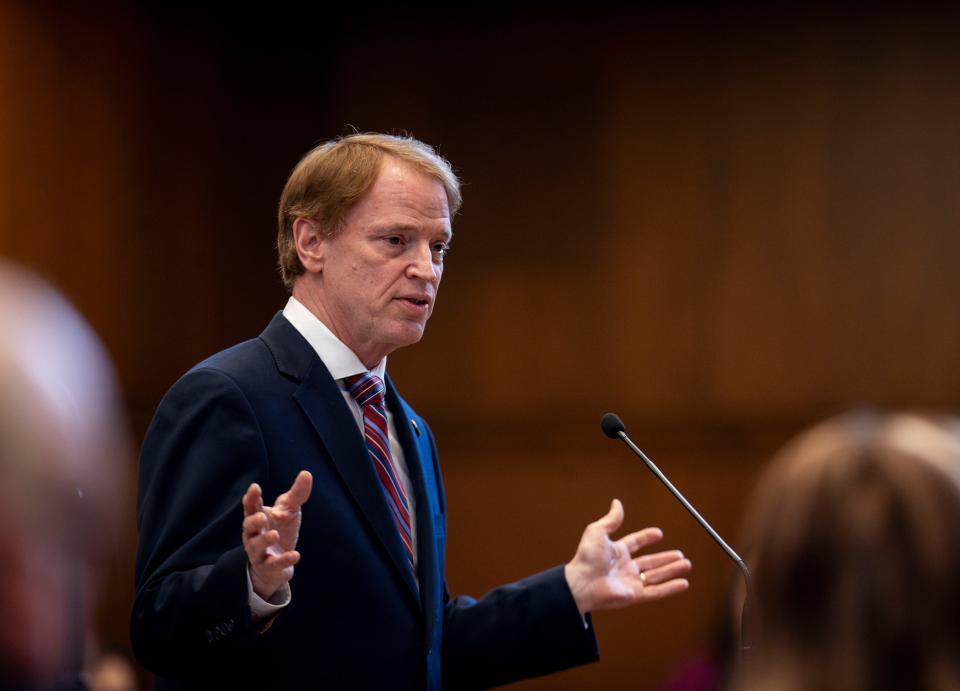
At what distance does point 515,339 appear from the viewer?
6.04 meters

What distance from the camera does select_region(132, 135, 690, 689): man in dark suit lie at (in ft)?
7.00

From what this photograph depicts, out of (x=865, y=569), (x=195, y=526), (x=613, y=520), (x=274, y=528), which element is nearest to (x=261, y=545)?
(x=274, y=528)

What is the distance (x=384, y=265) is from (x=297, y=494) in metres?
0.85

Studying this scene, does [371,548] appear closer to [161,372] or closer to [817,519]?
[817,519]

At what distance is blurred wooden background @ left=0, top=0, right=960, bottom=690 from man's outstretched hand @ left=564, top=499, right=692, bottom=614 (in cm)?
317

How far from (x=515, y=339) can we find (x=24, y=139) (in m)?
2.34

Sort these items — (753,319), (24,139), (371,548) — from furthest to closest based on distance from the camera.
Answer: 1. (753,319)
2. (24,139)
3. (371,548)

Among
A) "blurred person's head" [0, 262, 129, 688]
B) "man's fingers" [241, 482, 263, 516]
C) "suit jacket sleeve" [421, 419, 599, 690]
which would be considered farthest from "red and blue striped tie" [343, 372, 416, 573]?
"blurred person's head" [0, 262, 129, 688]

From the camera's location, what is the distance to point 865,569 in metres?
1.08

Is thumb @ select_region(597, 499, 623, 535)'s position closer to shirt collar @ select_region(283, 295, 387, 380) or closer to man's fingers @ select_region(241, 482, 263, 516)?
shirt collar @ select_region(283, 295, 387, 380)

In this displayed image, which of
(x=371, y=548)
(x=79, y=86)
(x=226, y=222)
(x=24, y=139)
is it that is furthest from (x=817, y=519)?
(x=226, y=222)

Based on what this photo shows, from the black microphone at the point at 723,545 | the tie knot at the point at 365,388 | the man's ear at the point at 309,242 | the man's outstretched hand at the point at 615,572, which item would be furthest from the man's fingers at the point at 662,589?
the man's ear at the point at 309,242

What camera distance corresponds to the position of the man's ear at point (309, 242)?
8.83 ft

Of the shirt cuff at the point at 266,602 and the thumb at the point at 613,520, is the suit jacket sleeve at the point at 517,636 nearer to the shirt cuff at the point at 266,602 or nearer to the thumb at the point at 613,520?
the thumb at the point at 613,520
